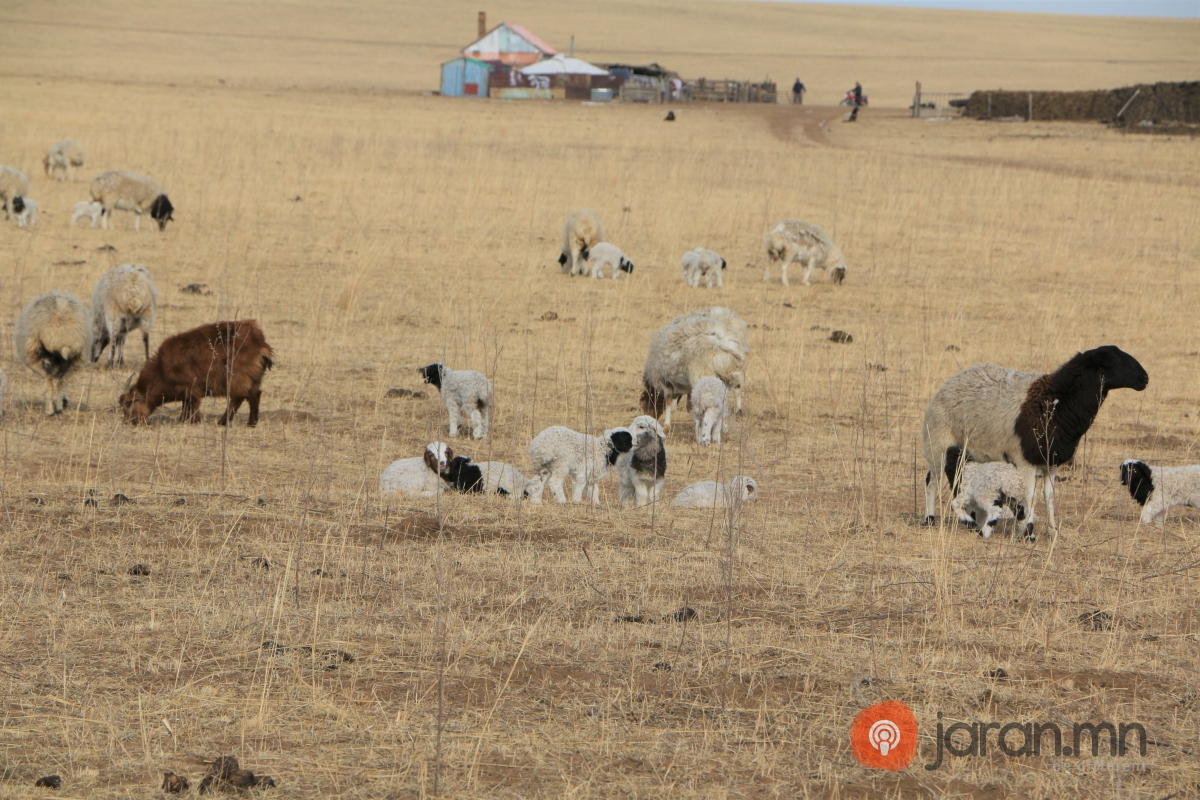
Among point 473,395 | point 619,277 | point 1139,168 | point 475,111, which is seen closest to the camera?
point 473,395

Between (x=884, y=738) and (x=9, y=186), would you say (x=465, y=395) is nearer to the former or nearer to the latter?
(x=884, y=738)

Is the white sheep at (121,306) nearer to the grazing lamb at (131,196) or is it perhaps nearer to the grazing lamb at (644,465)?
the grazing lamb at (644,465)

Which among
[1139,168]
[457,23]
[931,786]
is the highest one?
[457,23]

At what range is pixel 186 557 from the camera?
651 cm

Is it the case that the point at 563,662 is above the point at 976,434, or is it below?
below

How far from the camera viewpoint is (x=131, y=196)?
20719 mm

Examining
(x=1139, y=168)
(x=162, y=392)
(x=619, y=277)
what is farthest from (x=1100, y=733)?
(x=1139, y=168)

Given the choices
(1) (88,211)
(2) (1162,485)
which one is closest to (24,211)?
(1) (88,211)

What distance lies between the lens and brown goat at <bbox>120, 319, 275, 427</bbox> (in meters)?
10.5

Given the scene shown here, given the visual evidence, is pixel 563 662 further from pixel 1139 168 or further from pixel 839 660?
pixel 1139 168

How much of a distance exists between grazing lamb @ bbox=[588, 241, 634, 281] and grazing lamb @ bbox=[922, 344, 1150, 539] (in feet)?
33.3

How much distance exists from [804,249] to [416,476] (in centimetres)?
1155

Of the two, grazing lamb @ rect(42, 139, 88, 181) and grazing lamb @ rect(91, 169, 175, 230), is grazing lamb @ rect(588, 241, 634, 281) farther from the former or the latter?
grazing lamb @ rect(42, 139, 88, 181)

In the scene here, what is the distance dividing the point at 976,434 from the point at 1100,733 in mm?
3949
